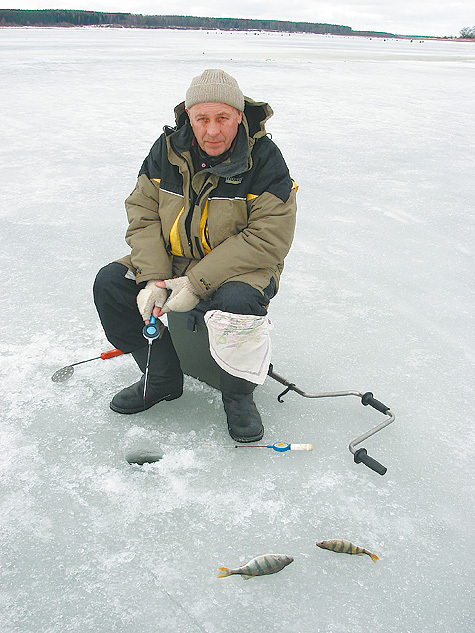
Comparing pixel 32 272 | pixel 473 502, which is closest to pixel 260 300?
pixel 473 502

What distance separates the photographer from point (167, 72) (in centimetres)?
1216

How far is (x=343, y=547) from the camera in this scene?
137 centimetres

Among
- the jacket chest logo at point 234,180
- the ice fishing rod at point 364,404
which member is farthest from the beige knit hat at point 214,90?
the ice fishing rod at point 364,404

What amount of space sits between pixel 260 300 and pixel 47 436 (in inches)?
34.3

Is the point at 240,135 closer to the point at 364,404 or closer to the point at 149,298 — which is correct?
the point at 149,298

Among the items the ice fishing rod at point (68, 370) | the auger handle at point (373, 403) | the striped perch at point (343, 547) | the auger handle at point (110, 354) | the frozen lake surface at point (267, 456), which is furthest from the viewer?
the auger handle at point (110, 354)

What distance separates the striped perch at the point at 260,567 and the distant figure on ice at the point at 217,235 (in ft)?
1.56

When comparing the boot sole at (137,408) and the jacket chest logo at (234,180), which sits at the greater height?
the jacket chest logo at (234,180)

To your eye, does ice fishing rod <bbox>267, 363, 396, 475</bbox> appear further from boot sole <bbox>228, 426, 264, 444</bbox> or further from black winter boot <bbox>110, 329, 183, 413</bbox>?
black winter boot <bbox>110, 329, 183, 413</bbox>

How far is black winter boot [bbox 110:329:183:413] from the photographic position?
6.16ft

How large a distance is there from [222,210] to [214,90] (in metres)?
0.37

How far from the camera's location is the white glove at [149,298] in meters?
1.72

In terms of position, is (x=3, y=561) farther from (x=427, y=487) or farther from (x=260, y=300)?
(x=427, y=487)

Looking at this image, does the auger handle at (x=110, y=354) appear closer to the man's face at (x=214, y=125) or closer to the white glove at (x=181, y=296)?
the white glove at (x=181, y=296)
